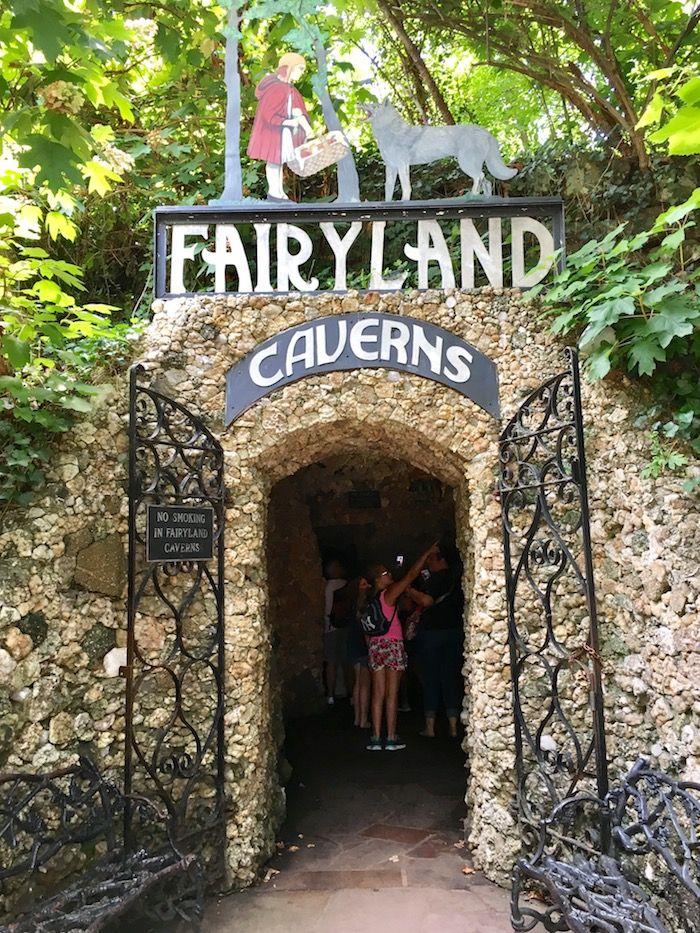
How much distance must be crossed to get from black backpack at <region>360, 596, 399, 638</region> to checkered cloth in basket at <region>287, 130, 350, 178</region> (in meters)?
3.28

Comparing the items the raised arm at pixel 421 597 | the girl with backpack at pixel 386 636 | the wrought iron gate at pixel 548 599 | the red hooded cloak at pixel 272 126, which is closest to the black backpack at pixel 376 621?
the girl with backpack at pixel 386 636

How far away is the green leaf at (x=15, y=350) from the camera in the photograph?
2990 millimetres

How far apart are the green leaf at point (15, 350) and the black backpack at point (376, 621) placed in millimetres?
3305

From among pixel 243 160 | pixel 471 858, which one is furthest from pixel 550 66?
pixel 471 858

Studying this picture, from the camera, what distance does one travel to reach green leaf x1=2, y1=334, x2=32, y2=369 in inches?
118

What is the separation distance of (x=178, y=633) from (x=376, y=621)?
2.32 m

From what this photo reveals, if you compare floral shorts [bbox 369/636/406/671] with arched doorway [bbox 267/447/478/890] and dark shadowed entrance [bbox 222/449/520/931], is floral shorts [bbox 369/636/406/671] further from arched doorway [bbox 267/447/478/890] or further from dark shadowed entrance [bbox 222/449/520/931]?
dark shadowed entrance [bbox 222/449/520/931]

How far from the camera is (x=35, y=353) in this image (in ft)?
11.2

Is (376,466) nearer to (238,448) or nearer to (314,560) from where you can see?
(314,560)

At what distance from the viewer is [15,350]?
3.00m

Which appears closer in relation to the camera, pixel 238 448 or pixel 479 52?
pixel 238 448

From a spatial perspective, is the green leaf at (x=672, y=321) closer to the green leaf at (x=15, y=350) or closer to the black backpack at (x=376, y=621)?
the green leaf at (x=15, y=350)

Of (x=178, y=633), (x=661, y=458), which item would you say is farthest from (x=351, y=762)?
(x=661, y=458)

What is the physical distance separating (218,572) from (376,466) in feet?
10.3
